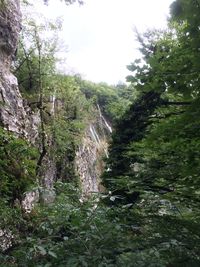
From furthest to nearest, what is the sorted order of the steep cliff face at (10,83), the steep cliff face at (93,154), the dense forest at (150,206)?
the steep cliff face at (93,154)
the steep cliff face at (10,83)
the dense forest at (150,206)

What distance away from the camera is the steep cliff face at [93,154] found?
18.4 metres

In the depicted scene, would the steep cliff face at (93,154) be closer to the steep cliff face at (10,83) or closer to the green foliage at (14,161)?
the steep cliff face at (10,83)

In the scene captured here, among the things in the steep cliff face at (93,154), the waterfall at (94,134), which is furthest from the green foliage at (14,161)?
the waterfall at (94,134)

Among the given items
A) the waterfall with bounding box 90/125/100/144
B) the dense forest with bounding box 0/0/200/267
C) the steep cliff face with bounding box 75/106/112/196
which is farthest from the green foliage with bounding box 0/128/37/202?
the waterfall with bounding box 90/125/100/144

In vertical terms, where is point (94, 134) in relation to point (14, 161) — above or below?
above

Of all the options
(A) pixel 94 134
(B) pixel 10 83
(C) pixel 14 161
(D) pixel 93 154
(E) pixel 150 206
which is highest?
(B) pixel 10 83

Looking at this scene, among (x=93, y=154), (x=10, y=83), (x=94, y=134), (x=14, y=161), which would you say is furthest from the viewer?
(x=94, y=134)

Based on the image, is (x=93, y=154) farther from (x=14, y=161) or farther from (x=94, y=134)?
(x=14, y=161)

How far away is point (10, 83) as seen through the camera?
11617mm

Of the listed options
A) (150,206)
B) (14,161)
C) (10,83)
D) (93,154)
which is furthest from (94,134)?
(150,206)

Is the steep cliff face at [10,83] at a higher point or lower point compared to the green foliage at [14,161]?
higher

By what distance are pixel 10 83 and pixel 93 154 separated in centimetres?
960

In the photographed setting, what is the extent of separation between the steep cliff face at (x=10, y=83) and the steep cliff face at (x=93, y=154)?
4391 millimetres

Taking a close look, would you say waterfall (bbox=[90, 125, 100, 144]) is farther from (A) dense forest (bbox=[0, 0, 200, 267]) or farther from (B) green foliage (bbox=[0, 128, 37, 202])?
(A) dense forest (bbox=[0, 0, 200, 267])
